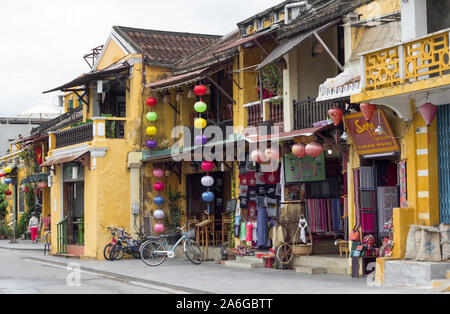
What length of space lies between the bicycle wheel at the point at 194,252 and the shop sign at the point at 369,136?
654 centimetres

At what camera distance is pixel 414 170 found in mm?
14836

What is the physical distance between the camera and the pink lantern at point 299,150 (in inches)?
701

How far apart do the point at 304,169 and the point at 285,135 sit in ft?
4.64

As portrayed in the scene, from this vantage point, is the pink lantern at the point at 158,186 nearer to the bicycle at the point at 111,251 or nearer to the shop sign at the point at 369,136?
the bicycle at the point at 111,251

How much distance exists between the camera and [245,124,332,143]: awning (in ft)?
56.4

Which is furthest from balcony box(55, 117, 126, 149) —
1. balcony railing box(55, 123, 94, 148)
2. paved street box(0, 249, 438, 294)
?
paved street box(0, 249, 438, 294)

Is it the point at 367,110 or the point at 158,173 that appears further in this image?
the point at 158,173

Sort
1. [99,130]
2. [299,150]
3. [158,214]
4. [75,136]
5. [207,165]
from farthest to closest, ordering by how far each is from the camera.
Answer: [75,136] → [158,214] → [99,130] → [207,165] → [299,150]

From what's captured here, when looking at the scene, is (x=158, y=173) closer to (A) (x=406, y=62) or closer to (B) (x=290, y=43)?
(B) (x=290, y=43)

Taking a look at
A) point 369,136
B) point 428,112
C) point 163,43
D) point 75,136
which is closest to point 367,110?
point 369,136

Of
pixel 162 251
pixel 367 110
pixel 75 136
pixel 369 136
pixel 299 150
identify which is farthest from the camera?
pixel 75 136

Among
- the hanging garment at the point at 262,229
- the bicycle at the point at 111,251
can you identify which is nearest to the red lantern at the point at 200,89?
the hanging garment at the point at 262,229

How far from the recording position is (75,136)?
1033 inches
